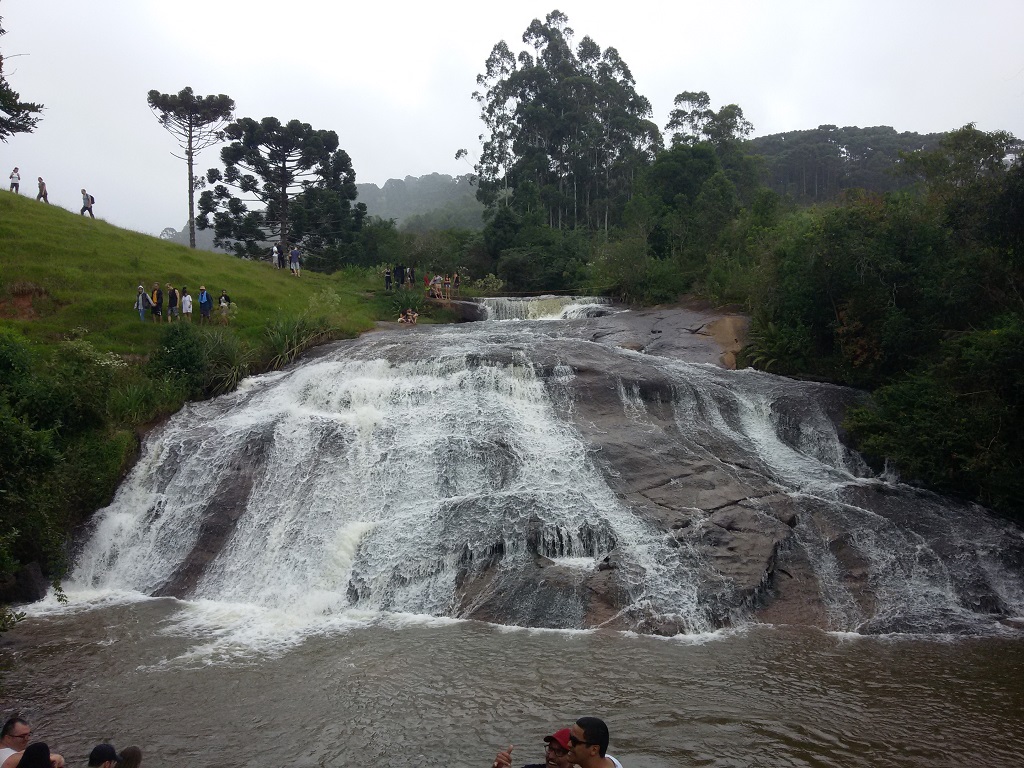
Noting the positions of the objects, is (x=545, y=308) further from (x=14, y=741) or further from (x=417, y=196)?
(x=417, y=196)

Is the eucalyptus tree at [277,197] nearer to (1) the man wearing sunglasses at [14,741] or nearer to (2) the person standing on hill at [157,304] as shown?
(2) the person standing on hill at [157,304]

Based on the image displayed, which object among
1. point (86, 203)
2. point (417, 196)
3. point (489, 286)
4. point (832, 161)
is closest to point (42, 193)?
point (86, 203)

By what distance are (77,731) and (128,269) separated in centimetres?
1852

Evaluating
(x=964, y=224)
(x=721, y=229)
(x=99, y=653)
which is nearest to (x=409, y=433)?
(x=99, y=653)

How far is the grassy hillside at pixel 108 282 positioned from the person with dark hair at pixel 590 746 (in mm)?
16995

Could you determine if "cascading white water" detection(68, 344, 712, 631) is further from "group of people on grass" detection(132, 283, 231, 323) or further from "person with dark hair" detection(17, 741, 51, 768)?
"group of people on grass" detection(132, 283, 231, 323)

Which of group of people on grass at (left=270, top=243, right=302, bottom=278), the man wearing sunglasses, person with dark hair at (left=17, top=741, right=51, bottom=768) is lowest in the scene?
the man wearing sunglasses

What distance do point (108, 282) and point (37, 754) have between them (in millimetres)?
18969

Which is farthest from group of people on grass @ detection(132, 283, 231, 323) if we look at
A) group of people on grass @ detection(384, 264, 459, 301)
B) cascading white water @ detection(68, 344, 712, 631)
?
group of people on grass @ detection(384, 264, 459, 301)

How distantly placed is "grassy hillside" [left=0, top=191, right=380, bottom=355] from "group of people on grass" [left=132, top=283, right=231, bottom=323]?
354 mm

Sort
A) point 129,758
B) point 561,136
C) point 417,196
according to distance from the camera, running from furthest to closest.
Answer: point 417,196
point 561,136
point 129,758

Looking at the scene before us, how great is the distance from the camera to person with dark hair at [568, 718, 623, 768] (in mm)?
4402

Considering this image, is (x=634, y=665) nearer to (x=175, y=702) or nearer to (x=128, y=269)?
(x=175, y=702)

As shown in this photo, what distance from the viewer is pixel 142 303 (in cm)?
1967
